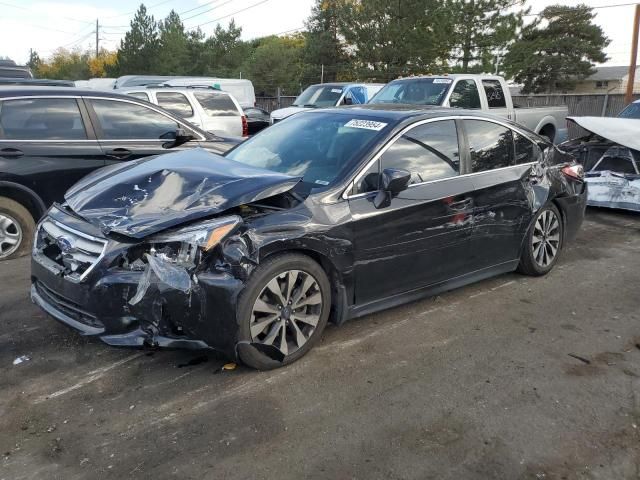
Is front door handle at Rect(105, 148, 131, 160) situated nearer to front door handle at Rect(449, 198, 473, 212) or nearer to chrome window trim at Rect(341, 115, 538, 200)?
chrome window trim at Rect(341, 115, 538, 200)

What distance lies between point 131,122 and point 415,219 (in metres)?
3.94

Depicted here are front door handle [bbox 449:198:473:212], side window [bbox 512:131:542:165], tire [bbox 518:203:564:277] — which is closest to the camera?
front door handle [bbox 449:198:473:212]

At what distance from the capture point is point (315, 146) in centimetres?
446

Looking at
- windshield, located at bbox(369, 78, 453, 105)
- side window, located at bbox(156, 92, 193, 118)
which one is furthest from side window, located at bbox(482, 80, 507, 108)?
side window, located at bbox(156, 92, 193, 118)

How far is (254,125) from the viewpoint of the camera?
14.6 m

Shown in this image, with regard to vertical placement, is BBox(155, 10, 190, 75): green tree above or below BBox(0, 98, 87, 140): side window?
above

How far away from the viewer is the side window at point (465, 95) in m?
10.4

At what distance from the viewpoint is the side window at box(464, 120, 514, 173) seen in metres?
4.82

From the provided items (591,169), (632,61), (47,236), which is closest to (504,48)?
(632,61)

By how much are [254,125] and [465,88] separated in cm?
589

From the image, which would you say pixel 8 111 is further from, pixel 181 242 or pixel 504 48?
pixel 504 48

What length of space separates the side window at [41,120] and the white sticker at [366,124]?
3.31 m

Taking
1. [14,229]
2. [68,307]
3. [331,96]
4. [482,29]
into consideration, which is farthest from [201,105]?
[482,29]

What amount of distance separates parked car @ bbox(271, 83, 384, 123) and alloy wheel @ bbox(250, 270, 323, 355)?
10845 millimetres
